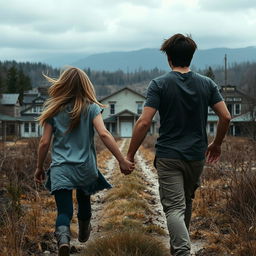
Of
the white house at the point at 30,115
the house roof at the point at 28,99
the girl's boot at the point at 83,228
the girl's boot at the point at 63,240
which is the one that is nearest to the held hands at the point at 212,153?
the girl's boot at the point at 83,228

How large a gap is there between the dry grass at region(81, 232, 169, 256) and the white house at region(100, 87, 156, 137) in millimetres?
63040

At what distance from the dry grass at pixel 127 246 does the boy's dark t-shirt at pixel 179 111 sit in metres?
0.88

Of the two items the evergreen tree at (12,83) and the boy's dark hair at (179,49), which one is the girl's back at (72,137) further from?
the evergreen tree at (12,83)

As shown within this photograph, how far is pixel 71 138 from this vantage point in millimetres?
5133

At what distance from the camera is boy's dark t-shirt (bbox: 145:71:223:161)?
4.84 meters

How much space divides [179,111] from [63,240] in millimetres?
1638

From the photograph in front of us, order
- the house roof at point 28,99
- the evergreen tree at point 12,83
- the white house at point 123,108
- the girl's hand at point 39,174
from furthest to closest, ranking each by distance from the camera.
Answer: the evergreen tree at point 12,83
the house roof at point 28,99
the white house at point 123,108
the girl's hand at point 39,174

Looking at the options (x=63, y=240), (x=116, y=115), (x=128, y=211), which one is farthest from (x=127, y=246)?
(x=116, y=115)

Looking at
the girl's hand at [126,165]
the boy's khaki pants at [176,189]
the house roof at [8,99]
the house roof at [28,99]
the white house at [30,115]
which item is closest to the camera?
the boy's khaki pants at [176,189]

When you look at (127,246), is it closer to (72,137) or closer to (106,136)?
(106,136)

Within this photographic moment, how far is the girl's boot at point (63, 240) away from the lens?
4652 mm

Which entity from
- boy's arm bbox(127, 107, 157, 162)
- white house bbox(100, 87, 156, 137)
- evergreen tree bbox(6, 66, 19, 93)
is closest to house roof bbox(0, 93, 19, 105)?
white house bbox(100, 87, 156, 137)

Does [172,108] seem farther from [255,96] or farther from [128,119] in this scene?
[128,119]

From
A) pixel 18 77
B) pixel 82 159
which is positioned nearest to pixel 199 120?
pixel 82 159
